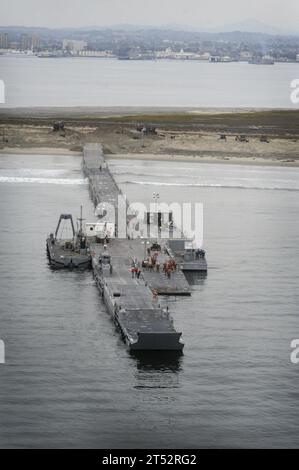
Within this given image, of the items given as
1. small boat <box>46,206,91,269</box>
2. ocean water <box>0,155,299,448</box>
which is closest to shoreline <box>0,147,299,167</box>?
ocean water <box>0,155,299,448</box>

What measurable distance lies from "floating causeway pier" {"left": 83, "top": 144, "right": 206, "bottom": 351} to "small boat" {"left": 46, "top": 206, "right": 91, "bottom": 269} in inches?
30.9

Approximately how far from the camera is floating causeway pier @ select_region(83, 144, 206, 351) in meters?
69.5

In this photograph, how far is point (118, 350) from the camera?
69.5 meters

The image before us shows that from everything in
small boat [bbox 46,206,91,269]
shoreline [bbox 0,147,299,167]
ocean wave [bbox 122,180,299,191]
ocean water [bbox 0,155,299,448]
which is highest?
shoreline [bbox 0,147,299,167]

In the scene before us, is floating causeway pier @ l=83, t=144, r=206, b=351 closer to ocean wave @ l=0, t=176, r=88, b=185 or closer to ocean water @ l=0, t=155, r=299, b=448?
ocean water @ l=0, t=155, r=299, b=448

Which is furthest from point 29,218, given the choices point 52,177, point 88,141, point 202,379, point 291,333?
point 88,141

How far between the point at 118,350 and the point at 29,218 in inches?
1922

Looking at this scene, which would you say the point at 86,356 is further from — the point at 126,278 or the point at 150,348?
the point at 126,278

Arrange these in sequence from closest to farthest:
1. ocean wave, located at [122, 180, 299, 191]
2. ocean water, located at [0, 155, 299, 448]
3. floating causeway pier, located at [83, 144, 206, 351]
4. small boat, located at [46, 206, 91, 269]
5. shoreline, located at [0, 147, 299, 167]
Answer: ocean water, located at [0, 155, 299, 448] → floating causeway pier, located at [83, 144, 206, 351] → small boat, located at [46, 206, 91, 269] → ocean wave, located at [122, 180, 299, 191] → shoreline, located at [0, 147, 299, 167]

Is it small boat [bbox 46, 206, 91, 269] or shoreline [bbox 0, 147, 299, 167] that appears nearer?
small boat [bbox 46, 206, 91, 269]

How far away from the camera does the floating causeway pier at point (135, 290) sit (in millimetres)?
69500

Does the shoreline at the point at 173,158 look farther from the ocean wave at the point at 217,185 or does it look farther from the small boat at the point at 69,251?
the small boat at the point at 69,251

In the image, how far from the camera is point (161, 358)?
68.6 m

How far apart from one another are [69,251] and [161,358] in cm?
3095
